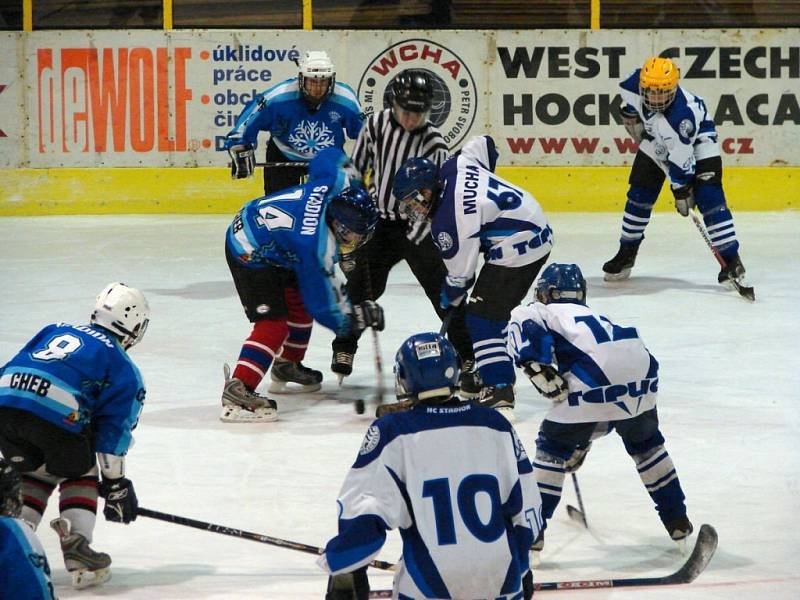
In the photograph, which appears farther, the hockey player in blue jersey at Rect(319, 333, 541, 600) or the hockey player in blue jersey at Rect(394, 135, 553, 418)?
the hockey player in blue jersey at Rect(394, 135, 553, 418)

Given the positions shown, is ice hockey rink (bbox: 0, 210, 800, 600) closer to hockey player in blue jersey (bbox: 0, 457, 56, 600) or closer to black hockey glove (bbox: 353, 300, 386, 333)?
black hockey glove (bbox: 353, 300, 386, 333)

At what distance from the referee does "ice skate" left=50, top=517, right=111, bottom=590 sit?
243cm

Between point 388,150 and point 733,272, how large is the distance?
2.34 m

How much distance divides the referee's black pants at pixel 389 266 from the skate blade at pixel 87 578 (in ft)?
7.86

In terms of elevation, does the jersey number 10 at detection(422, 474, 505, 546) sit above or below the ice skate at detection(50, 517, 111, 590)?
above

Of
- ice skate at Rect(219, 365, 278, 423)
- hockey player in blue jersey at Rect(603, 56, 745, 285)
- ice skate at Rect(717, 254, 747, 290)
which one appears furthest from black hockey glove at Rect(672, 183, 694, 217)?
ice skate at Rect(219, 365, 278, 423)

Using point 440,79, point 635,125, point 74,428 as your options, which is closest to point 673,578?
point 74,428

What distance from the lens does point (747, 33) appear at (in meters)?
10.9

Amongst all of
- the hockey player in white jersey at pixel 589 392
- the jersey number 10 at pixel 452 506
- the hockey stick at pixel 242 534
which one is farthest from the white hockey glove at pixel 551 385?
the jersey number 10 at pixel 452 506

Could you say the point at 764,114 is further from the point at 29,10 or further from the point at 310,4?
the point at 29,10

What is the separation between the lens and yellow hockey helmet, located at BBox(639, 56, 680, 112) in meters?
7.82

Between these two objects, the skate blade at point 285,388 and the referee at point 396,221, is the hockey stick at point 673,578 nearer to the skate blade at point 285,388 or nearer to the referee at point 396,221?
the referee at point 396,221

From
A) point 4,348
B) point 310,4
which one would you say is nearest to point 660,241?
point 310,4

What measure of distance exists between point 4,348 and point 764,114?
616 cm
